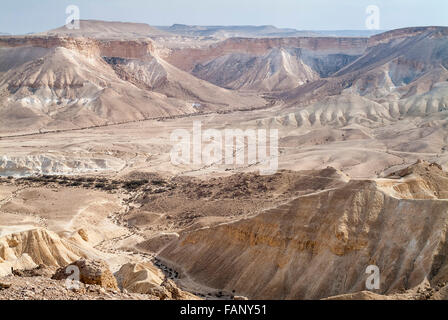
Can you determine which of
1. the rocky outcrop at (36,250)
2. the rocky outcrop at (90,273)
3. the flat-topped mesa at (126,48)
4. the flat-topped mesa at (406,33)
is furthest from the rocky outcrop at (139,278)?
the flat-topped mesa at (406,33)

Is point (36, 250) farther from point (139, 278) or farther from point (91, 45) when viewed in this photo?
point (91, 45)

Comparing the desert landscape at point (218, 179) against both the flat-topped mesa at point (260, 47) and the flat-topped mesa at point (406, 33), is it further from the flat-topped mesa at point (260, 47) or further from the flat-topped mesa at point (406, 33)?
the flat-topped mesa at point (260, 47)

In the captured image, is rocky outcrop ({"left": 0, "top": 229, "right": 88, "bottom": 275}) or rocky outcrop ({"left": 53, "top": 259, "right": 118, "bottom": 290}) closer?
rocky outcrop ({"left": 53, "top": 259, "right": 118, "bottom": 290})

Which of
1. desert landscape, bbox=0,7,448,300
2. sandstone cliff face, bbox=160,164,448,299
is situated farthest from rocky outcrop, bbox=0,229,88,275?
sandstone cliff face, bbox=160,164,448,299

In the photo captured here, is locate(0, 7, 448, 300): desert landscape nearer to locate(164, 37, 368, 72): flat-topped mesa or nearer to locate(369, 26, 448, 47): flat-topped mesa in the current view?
locate(369, 26, 448, 47): flat-topped mesa

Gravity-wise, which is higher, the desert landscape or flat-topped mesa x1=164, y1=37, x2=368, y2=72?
flat-topped mesa x1=164, y1=37, x2=368, y2=72

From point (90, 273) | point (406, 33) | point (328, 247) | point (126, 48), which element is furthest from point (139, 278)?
point (406, 33)
